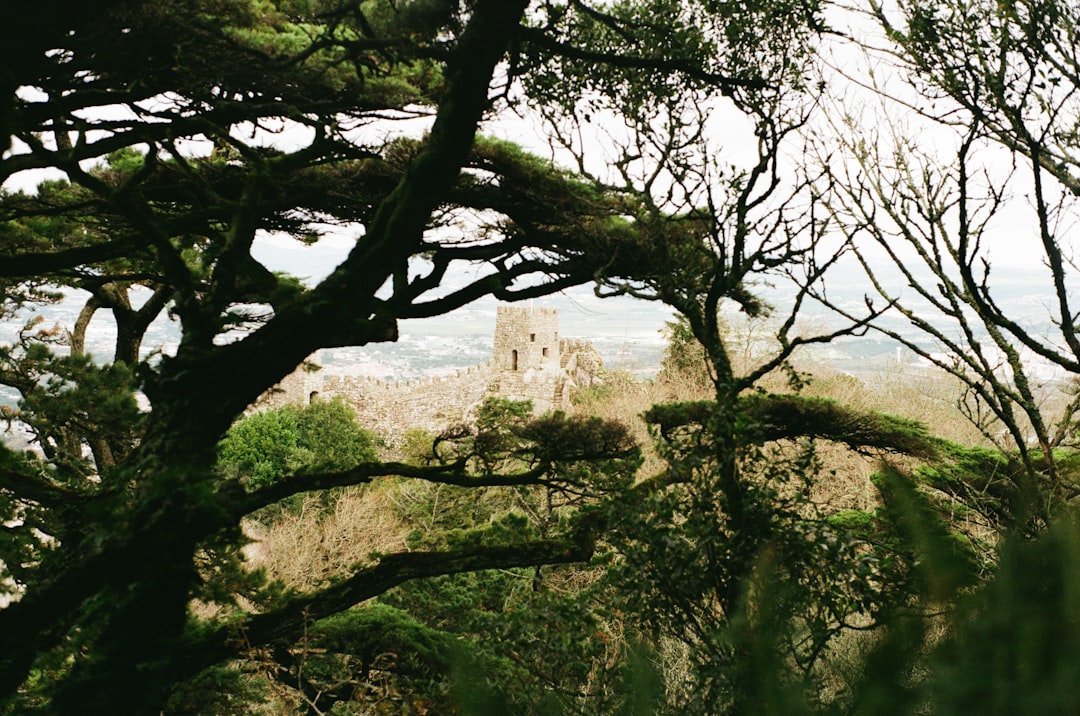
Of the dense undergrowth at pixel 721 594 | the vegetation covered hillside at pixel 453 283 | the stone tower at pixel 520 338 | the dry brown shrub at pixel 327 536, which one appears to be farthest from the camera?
the stone tower at pixel 520 338

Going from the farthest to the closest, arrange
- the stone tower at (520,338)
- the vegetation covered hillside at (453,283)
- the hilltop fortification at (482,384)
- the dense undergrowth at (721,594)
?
the stone tower at (520,338)
the hilltop fortification at (482,384)
the vegetation covered hillside at (453,283)
the dense undergrowth at (721,594)

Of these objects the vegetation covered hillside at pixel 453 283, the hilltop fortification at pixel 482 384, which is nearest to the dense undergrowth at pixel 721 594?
the vegetation covered hillside at pixel 453 283

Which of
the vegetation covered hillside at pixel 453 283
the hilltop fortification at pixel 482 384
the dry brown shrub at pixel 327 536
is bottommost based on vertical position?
the dry brown shrub at pixel 327 536

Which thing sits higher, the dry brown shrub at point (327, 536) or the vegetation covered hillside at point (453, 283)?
the vegetation covered hillside at point (453, 283)

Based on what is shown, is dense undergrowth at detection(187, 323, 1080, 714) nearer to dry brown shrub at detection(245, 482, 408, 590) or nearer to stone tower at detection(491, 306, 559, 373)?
dry brown shrub at detection(245, 482, 408, 590)

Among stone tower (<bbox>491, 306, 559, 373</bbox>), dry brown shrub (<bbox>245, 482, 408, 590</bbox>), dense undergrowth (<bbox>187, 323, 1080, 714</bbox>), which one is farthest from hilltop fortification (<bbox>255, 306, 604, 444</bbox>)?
dense undergrowth (<bbox>187, 323, 1080, 714</bbox>)

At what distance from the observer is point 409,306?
19.9 ft

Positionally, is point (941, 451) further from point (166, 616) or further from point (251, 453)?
point (251, 453)

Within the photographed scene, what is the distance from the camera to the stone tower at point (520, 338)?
31.4 m

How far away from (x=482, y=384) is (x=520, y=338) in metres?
3.01

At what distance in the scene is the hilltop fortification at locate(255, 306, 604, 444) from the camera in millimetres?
25891

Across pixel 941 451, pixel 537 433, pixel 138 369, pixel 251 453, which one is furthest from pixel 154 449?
pixel 251 453

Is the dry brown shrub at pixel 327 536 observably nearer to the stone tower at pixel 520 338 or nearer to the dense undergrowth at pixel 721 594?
the dense undergrowth at pixel 721 594

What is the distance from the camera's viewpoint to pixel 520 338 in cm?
3147
